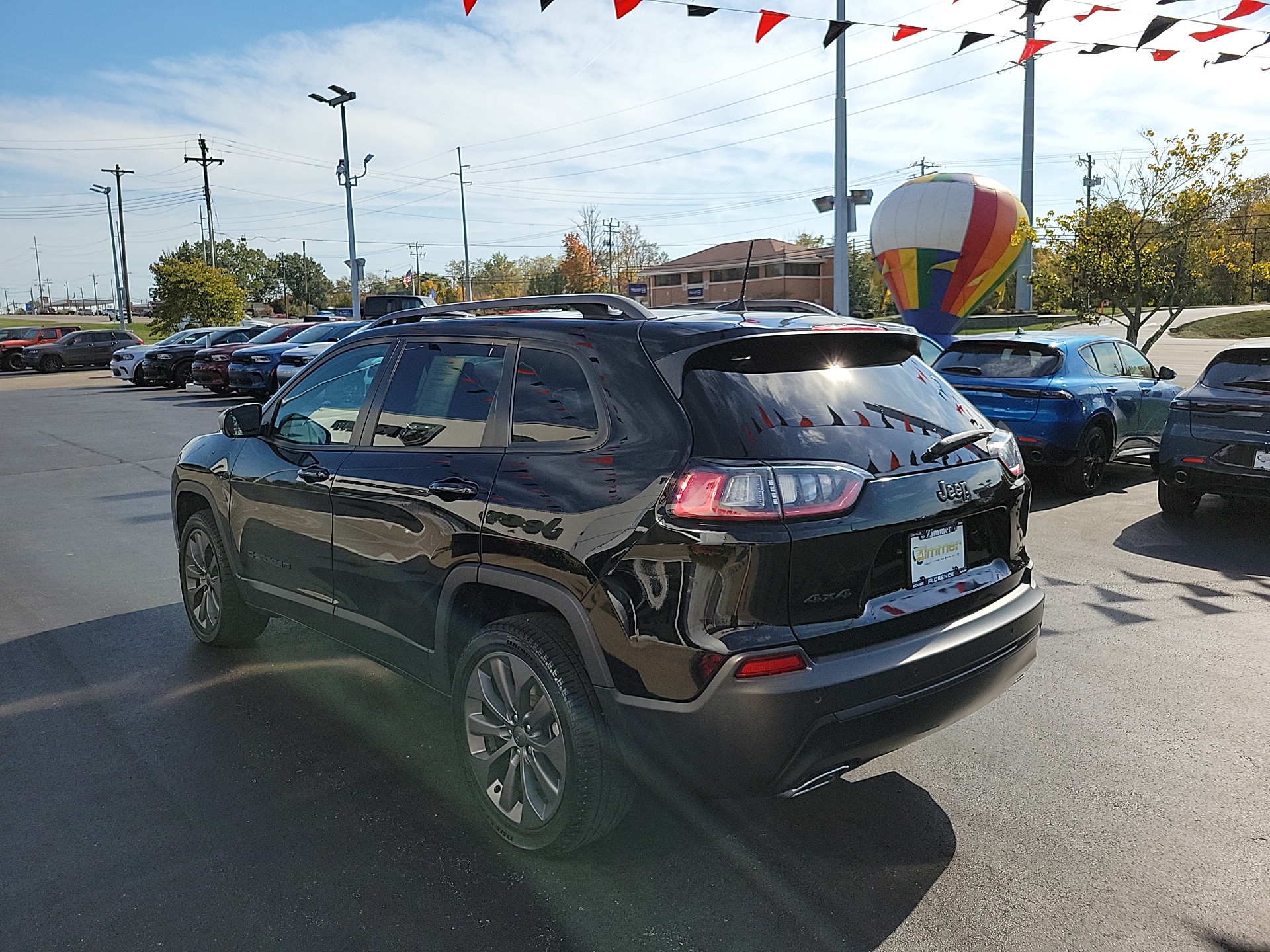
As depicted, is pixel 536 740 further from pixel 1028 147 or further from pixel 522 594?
pixel 1028 147

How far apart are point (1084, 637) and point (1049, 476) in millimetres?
Result: 5697

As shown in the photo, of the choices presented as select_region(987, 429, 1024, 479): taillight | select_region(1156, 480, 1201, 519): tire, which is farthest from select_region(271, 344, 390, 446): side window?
select_region(1156, 480, 1201, 519): tire

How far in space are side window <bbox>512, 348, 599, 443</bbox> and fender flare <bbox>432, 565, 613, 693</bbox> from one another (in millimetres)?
464

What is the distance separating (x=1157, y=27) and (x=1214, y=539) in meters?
6.11

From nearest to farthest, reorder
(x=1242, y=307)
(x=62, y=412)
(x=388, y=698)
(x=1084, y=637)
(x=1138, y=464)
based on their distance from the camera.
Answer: (x=388, y=698) → (x=1084, y=637) → (x=1138, y=464) → (x=62, y=412) → (x=1242, y=307)

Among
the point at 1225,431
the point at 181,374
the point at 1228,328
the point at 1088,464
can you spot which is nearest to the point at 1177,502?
the point at 1225,431

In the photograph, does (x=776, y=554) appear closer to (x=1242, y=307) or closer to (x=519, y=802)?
(x=519, y=802)

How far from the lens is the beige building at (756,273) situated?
285 ft

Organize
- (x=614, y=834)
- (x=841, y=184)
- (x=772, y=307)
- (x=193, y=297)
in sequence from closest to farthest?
(x=614, y=834) < (x=772, y=307) < (x=841, y=184) < (x=193, y=297)

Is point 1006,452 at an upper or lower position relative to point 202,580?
upper

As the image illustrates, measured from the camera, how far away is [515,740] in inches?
125

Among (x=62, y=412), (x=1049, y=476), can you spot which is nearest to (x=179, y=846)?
(x=1049, y=476)

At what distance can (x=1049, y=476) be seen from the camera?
10500mm

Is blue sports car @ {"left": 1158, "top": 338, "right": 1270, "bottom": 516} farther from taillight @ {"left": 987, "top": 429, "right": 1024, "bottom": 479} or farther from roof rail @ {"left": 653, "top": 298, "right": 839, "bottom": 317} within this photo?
roof rail @ {"left": 653, "top": 298, "right": 839, "bottom": 317}
